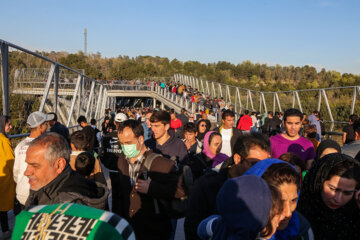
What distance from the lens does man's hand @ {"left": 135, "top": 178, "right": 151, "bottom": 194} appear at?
8.09 ft

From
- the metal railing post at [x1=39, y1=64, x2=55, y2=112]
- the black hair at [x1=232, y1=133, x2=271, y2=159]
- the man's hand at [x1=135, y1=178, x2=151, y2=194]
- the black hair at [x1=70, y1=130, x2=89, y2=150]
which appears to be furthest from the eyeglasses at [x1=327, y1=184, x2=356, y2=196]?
the metal railing post at [x1=39, y1=64, x2=55, y2=112]

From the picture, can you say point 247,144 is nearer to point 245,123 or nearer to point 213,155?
point 213,155

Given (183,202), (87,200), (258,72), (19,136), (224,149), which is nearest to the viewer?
(87,200)

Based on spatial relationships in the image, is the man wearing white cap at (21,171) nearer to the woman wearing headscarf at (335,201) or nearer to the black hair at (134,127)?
the black hair at (134,127)

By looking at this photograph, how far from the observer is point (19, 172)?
135 inches

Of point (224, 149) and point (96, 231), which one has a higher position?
point (96, 231)

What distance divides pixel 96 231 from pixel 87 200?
2.29 ft

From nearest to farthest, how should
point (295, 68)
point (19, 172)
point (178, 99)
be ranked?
point (19, 172) → point (178, 99) → point (295, 68)

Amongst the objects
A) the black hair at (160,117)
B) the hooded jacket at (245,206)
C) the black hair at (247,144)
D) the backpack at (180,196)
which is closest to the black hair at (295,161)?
the black hair at (247,144)

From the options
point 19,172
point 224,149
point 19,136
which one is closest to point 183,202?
point 19,172

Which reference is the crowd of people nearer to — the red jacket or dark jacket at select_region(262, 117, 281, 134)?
the red jacket

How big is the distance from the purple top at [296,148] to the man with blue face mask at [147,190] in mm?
1928

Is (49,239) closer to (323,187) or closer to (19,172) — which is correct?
(323,187)

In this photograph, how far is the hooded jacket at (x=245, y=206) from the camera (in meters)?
1.18
